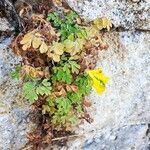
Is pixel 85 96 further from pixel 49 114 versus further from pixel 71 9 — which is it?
pixel 71 9

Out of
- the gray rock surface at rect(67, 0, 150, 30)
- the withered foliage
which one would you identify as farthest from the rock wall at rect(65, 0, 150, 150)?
the withered foliage

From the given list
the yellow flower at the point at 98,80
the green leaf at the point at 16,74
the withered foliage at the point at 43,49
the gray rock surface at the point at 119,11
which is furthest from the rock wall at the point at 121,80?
the green leaf at the point at 16,74

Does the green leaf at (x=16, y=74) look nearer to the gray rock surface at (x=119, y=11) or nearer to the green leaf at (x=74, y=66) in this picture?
the green leaf at (x=74, y=66)

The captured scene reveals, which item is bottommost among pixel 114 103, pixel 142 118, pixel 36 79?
pixel 142 118

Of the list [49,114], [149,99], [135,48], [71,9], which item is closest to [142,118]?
[149,99]

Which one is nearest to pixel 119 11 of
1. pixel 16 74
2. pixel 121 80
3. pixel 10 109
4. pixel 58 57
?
pixel 121 80
